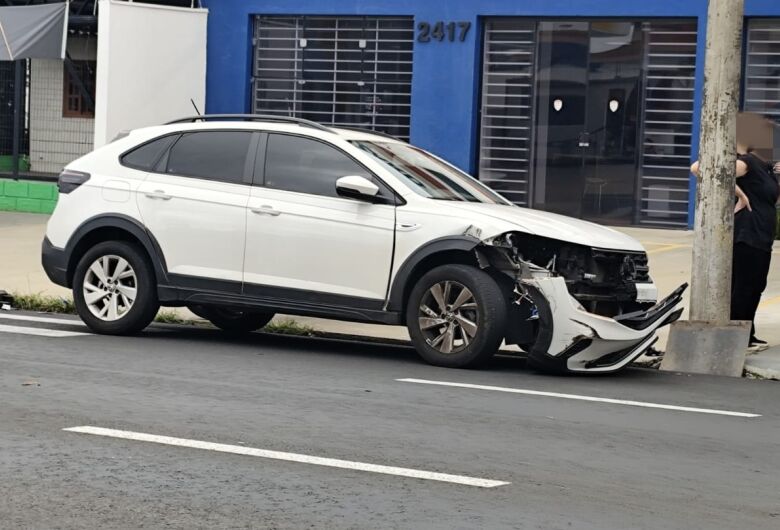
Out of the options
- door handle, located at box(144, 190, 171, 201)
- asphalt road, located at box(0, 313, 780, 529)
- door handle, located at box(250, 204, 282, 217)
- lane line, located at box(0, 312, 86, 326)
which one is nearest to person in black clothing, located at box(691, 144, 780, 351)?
asphalt road, located at box(0, 313, 780, 529)

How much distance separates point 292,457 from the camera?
6.78 metres

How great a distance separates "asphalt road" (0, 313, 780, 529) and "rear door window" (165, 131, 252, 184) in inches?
53.0

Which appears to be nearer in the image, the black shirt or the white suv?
the white suv

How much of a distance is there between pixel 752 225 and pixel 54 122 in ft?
55.4

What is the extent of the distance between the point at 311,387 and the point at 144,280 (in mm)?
2567

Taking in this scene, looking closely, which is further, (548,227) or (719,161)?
(719,161)

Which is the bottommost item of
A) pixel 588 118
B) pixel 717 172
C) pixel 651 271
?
pixel 651 271

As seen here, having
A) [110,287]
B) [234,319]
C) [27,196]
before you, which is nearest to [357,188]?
[110,287]

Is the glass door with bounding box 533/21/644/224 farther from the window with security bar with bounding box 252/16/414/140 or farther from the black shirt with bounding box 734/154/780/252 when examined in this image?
the black shirt with bounding box 734/154/780/252

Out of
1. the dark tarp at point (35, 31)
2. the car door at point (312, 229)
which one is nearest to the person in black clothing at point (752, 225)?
the car door at point (312, 229)

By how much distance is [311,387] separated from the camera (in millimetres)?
9031

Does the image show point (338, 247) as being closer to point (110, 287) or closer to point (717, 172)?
point (110, 287)

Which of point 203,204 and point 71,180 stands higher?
point 71,180

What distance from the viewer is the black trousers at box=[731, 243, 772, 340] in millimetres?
11539
